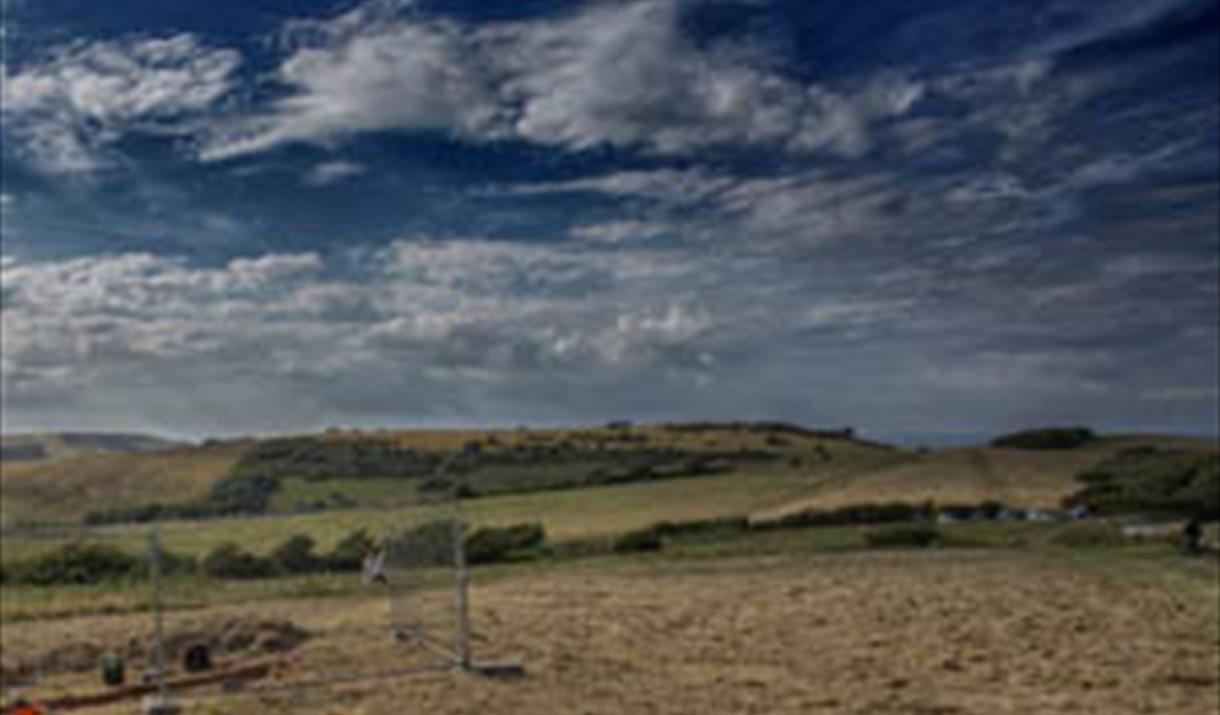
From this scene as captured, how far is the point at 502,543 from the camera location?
39.2 metres

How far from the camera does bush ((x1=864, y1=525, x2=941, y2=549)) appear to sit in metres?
34.8

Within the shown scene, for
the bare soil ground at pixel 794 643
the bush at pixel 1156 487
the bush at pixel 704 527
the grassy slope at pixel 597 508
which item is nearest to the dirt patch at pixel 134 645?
the bare soil ground at pixel 794 643

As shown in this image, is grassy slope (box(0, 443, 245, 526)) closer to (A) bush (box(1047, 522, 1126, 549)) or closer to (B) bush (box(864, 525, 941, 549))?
(B) bush (box(864, 525, 941, 549))

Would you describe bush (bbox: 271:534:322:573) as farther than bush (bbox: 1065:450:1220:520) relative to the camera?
No

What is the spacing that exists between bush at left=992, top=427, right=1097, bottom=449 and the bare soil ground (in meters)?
40.1

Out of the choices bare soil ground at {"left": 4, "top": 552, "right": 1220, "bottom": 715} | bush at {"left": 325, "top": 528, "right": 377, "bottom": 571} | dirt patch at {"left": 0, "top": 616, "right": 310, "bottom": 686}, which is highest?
bush at {"left": 325, "top": 528, "right": 377, "bottom": 571}

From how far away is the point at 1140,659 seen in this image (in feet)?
55.2

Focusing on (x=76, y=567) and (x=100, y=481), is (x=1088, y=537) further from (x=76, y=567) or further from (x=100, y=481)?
(x=100, y=481)

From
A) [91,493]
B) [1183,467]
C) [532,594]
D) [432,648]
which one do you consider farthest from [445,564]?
[91,493]

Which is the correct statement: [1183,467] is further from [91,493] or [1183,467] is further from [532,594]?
[91,493]

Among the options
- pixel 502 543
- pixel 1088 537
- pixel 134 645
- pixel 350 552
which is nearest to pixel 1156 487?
pixel 1088 537

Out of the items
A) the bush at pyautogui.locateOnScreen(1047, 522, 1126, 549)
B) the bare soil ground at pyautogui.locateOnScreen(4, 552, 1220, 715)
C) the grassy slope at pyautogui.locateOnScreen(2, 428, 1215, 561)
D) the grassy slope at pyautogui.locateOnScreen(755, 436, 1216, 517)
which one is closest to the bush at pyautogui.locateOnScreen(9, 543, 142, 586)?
the grassy slope at pyautogui.locateOnScreen(2, 428, 1215, 561)

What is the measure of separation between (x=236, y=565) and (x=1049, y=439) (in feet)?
161

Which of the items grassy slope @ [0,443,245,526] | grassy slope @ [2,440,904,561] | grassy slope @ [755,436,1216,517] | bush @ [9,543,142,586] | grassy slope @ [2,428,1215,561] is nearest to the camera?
bush @ [9,543,142,586]
